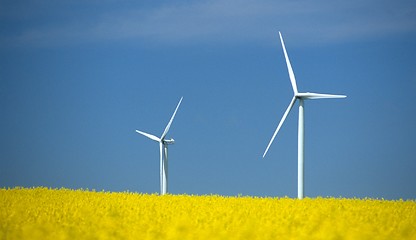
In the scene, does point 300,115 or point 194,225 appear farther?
point 300,115

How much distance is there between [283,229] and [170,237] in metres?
3.53

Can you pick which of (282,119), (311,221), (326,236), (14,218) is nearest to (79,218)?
(14,218)

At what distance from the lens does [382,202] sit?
104 feet

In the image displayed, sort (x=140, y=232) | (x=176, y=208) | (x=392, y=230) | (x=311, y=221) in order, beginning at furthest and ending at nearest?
(x=176, y=208) < (x=311, y=221) < (x=392, y=230) < (x=140, y=232)

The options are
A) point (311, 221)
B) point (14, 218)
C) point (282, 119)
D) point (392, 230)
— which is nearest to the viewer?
point (392, 230)

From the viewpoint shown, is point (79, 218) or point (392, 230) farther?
point (79, 218)

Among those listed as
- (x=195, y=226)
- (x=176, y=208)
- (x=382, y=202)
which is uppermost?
(x=195, y=226)

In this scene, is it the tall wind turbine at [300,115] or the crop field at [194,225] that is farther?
the tall wind turbine at [300,115]

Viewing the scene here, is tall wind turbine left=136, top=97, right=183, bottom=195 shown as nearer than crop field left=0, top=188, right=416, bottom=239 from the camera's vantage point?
No

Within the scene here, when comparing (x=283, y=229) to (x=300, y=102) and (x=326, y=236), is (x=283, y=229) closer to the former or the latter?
(x=326, y=236)

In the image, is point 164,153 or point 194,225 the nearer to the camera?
point 194,225

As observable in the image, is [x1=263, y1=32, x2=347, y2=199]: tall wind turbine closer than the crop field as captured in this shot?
No

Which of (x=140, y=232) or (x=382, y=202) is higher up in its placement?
(x=140, y=232)

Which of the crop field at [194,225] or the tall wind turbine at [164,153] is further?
the tall wind turbine at [164,153]
